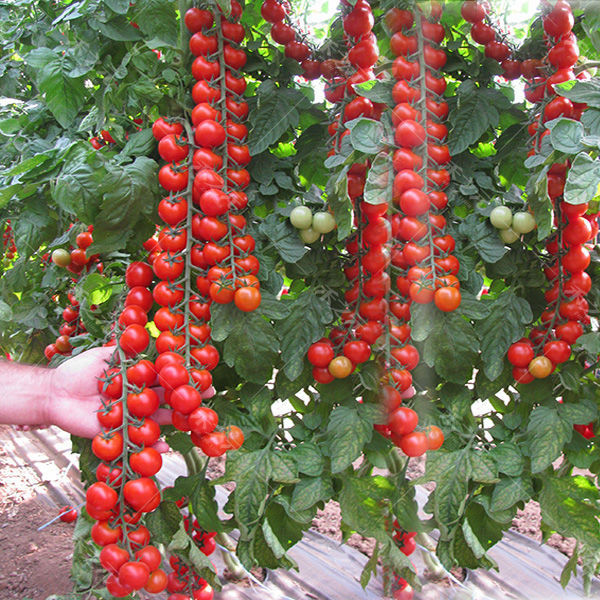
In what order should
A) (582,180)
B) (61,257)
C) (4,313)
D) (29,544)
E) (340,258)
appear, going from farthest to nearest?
(29,544) → (61,257) → (4,313) → (340,258) → (582,180)

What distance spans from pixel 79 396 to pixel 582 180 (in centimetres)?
82

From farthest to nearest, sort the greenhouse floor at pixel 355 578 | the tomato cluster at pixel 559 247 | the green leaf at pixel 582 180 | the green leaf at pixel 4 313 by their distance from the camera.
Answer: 1. the greenhouse floor at pixel 355 578
2. the green leaf at pixel 4 313
3. the tomato cluster at pixel 559 247
4. the green leaf at pixel 582 180

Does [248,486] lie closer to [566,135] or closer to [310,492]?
[310,492]

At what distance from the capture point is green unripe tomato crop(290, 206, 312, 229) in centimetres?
84

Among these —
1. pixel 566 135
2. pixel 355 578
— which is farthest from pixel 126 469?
pixel 355 578

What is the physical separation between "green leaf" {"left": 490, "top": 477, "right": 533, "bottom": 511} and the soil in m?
1.13

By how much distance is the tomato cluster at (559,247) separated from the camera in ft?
2.56

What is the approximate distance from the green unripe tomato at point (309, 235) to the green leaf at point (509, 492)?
1.56ft

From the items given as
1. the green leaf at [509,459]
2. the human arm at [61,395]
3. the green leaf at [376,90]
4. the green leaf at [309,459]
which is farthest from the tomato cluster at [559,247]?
the human arm at [61,395]

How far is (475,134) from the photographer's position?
0.86 metres

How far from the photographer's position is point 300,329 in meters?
0.88

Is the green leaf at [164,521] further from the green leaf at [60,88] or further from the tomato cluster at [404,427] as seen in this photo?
the green leaf at [60,88]

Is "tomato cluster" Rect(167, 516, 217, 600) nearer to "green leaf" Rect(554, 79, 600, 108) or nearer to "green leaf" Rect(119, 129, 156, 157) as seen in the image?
"green leaf" Rect(119, 129, 156, 157)

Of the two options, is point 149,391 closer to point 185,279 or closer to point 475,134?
point 185,279
